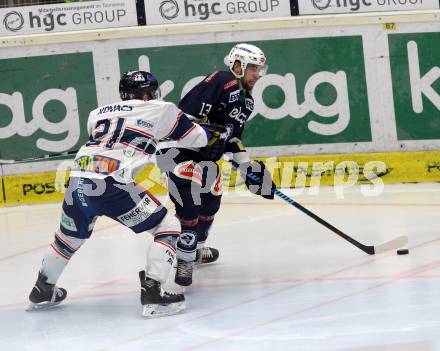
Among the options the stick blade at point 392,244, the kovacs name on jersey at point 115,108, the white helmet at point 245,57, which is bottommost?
the stick blade at point 392,244

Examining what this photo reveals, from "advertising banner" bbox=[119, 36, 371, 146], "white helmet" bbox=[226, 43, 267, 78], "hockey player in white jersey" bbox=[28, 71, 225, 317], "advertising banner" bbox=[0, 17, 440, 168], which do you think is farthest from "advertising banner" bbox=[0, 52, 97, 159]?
"hockey player in white jersey" bbox=[28, 71, 225, 317]

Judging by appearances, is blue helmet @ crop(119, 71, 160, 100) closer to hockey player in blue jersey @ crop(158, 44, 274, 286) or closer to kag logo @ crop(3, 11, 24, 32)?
hockey player in blue jersey @ crop(158, 44, 274, 286)

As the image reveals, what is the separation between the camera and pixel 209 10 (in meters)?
10.1

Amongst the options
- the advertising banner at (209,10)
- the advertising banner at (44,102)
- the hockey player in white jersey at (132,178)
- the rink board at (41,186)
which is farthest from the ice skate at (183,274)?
the advertising banner at (209,10)

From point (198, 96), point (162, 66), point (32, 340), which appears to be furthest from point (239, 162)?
point (162, 66)

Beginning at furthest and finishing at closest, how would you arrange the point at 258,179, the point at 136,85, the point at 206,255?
the point at 206,255, the point at 258,179, the point at 136,85

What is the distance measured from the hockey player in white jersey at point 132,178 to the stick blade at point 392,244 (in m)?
1.76

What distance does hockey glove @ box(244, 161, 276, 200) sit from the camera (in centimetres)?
667

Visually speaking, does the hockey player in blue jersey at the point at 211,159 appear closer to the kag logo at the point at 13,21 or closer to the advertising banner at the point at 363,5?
the advertising banner at the point at 363,5

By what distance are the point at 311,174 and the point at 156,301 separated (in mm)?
4624

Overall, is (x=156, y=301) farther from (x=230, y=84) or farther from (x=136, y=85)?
(x=230, y=84)

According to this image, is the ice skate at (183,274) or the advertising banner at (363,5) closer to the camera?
the ice skate at (183,274)

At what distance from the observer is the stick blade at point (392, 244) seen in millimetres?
7035

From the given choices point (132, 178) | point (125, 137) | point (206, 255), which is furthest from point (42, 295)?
point (206, 255)
